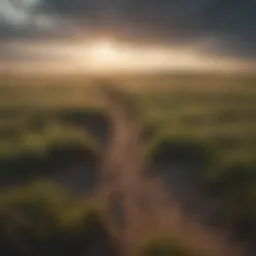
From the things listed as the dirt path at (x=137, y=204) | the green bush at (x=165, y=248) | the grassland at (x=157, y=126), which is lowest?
the green bush at (x=165, y=248)

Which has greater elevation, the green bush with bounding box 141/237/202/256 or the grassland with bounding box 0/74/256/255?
the grassland with bounding box 0/74/256/255

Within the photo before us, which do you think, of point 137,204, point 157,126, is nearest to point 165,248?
point 137,204

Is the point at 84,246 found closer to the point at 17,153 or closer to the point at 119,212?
the point at 119,212

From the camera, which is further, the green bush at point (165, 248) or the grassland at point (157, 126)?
the grassland at point (157, 126)

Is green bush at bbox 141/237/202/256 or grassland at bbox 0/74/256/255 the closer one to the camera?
green bush at bbox 141/237/202/256

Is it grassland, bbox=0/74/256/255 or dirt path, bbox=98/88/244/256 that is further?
grassland, bbox=0/74/256/255

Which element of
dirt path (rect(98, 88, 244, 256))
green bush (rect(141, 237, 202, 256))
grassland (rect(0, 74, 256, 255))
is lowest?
green bush (rect(141, 237, 202, 256))

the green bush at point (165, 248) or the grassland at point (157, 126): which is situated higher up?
the grassland at point (157, 126)

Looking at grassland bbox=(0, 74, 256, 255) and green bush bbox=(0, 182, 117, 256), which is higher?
grassland bbox=(0, 74, 256, 255)

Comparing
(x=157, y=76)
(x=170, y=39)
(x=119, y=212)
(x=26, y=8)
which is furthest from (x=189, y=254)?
(x=26, y=8)
